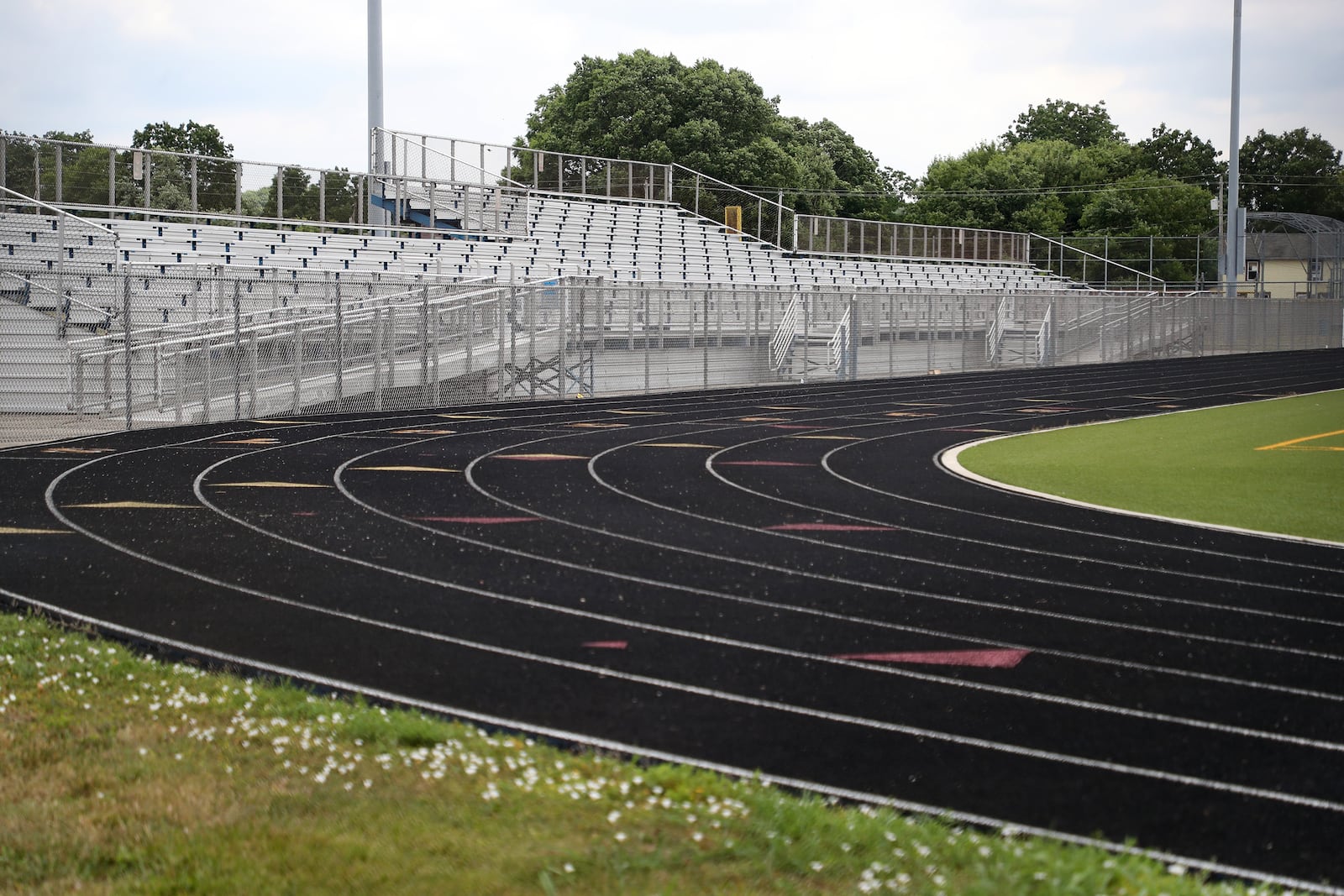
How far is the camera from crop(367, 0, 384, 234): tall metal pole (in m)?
31.4

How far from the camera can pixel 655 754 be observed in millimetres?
4953

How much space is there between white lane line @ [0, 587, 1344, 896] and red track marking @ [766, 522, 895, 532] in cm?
473

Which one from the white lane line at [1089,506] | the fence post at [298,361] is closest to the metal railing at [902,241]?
the fence post at [298,361]

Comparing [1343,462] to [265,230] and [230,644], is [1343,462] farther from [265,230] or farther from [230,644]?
[265,230]

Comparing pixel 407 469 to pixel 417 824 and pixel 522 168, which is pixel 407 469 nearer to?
pixel 417 824

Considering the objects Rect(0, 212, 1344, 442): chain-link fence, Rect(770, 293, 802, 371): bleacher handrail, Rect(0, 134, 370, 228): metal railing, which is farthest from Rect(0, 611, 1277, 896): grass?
Rect(770, 293, 802, 371): bleacher handrail

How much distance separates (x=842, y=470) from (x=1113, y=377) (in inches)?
800

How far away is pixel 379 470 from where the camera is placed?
13938mm

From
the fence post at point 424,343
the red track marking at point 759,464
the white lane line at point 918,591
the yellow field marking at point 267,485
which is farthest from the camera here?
the fence post at point 424,343

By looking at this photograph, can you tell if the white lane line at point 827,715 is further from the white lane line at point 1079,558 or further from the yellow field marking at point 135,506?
the yellow field marking at point 135,506

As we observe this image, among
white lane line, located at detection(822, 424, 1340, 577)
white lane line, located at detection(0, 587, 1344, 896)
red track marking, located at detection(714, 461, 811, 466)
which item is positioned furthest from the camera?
red track marking, located at detection(714, 461, 811, 466)

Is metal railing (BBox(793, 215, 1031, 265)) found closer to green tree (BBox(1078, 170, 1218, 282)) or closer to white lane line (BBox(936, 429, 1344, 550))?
green tree (BBox(1078, 170, 1218, 282))

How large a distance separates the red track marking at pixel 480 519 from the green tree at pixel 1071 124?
10492cm

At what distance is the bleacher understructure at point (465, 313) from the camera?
2102 cm
